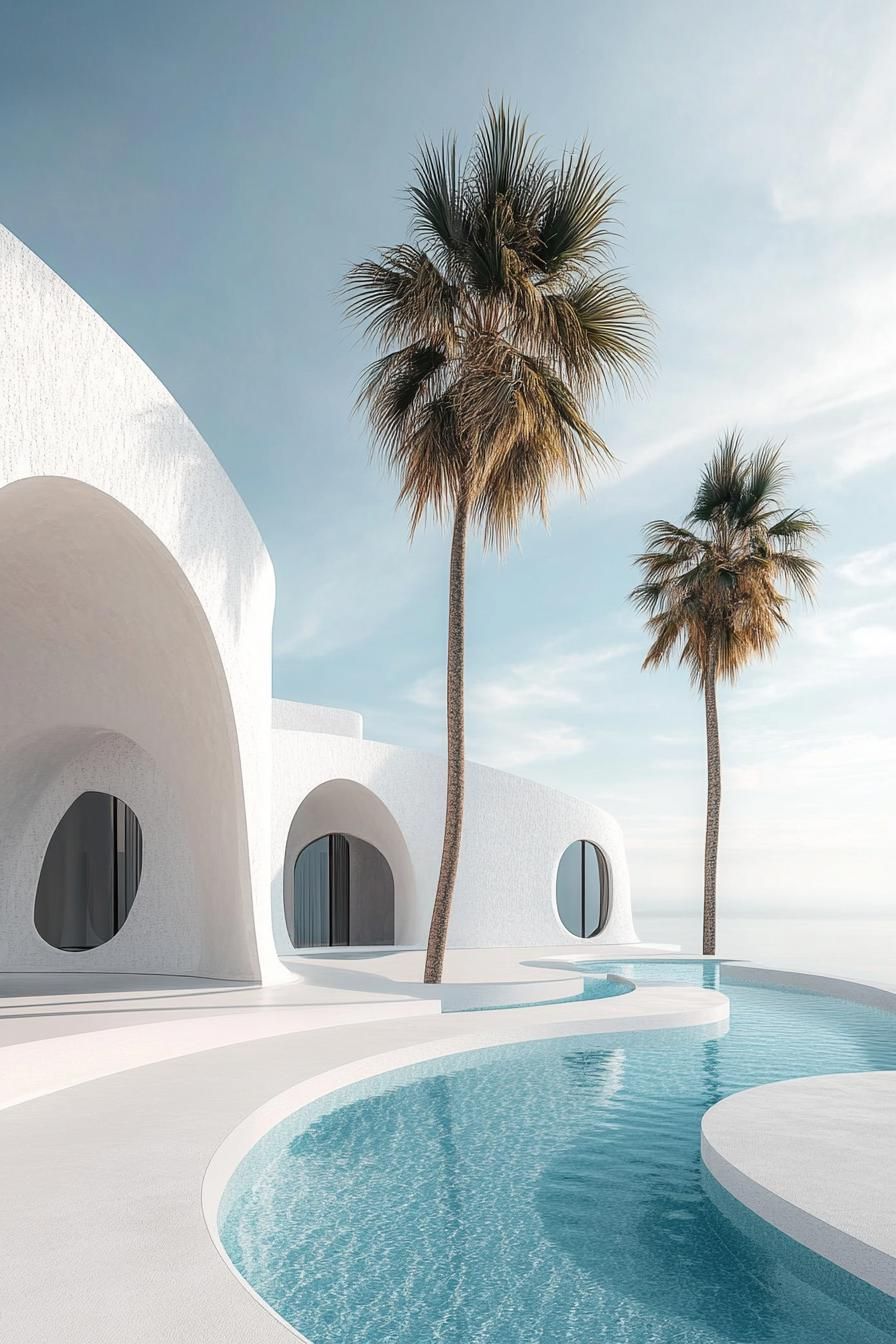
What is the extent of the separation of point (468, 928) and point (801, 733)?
17.6m

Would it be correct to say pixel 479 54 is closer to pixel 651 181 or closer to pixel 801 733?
pixel 651 181

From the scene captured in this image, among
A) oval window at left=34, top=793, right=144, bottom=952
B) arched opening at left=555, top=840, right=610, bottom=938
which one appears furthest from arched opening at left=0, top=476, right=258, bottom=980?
arched opening at left=555, top=840, right=610, bottom=938

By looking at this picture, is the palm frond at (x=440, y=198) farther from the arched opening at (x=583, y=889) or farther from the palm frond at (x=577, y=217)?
the arched opening at (x=583, y=889)

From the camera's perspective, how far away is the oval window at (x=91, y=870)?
1546cm

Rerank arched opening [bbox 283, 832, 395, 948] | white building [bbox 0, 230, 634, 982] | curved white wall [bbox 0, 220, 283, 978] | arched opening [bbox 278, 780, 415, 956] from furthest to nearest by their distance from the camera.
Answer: arched opening [bbox 283, 832, 395, 948] → arched opening [bbox 278, 780, 415, 956] → white building [bbox 0, 230, 634, 982] → curved white wall [bbox 0, 220, 283, 978]

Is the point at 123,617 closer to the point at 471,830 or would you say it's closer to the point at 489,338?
the point at 489,338

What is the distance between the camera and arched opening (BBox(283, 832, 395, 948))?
23578mm

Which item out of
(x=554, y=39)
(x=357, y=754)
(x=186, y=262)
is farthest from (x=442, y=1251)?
(x=186, y=262)

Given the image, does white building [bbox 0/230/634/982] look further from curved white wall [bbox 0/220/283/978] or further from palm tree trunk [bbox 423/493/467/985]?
palm tree trunk [bbox 423/493/467/985]

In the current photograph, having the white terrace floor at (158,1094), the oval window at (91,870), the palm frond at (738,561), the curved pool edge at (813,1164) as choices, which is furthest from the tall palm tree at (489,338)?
the palm frond at (738,561)

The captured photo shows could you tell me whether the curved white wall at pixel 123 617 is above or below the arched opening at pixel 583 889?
above

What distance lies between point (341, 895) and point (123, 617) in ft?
47.1

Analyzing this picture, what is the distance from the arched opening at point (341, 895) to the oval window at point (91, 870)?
23.8 ft

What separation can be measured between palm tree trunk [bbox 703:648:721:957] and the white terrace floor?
5.78 m
